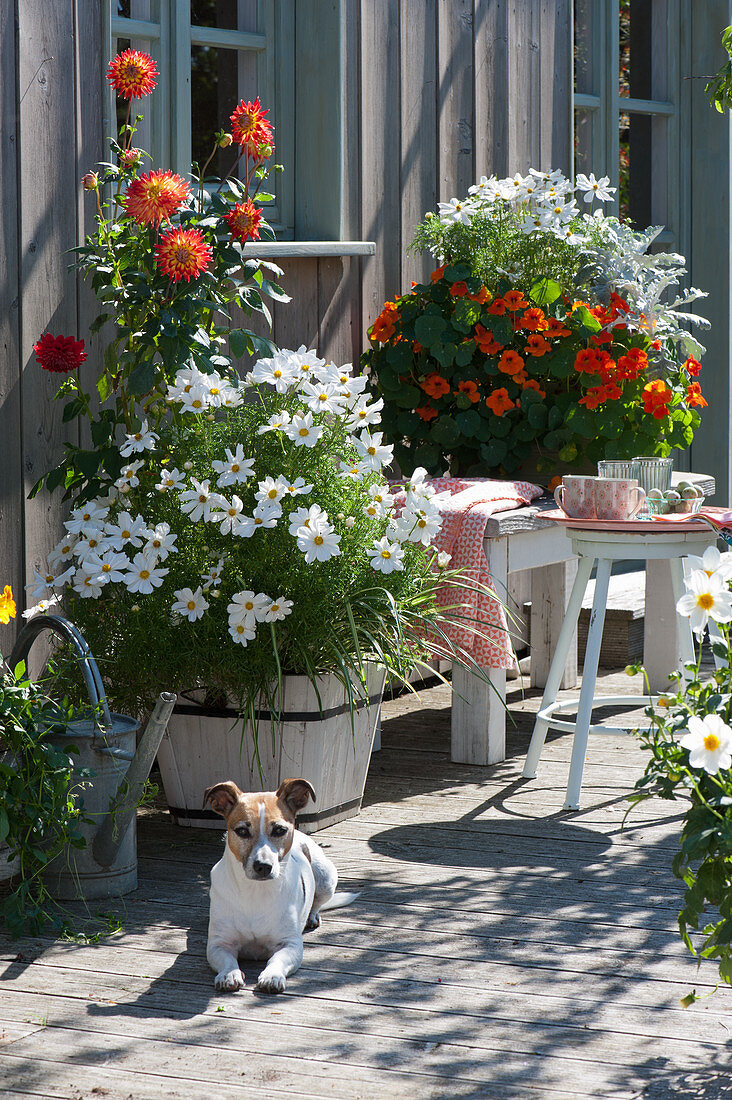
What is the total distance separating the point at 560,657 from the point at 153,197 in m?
1.55

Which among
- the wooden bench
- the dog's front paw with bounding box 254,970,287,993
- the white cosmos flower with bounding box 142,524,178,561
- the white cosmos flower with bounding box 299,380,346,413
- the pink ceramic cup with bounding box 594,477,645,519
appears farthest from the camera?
the wooden bench

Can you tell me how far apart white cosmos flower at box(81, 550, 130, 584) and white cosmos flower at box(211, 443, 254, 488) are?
28 centimetres

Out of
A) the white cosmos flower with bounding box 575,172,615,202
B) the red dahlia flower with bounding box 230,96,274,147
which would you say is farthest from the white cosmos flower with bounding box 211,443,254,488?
the white cosmos flower with bounding box 575,172,615,202

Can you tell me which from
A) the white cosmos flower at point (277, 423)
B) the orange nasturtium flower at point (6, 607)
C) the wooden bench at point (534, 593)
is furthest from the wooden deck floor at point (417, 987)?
the white cosmos flower at point (277, 423)

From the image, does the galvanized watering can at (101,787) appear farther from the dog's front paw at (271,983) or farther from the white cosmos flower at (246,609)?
the dog's front paw at (271,983)

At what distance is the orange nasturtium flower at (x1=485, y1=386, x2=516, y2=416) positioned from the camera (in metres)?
4.48

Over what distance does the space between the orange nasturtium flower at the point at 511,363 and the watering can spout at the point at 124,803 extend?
2.00 meters

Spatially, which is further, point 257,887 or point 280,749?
point 280,749

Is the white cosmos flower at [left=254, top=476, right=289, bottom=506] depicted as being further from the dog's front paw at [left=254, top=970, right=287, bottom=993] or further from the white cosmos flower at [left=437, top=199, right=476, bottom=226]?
the white cosmos flower at [left=437, top=199, right=476, bottom=226]

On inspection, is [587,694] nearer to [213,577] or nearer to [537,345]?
[213,577]

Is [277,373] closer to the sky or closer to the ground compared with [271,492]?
closer to the sky

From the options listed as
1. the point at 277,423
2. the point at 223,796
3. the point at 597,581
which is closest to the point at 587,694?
the point at 597,581

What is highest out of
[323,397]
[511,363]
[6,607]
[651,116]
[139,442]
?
[651,116]

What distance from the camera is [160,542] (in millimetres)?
3211
